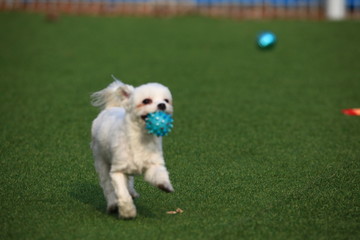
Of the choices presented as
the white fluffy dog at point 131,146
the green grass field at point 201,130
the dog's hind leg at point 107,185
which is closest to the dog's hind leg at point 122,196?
the white fluffy dog at point 131,146

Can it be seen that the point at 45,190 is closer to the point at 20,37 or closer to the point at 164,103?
the point at 164,103

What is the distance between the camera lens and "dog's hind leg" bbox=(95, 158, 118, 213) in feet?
18.2

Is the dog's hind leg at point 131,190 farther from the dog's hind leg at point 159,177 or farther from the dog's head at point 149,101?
the dog's head at point 149,101

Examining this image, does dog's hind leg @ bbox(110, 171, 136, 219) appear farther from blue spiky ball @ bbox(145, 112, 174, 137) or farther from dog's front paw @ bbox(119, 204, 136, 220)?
blue spiky ball @ bbox(145, 112, 174, 137)

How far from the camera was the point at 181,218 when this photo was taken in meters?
5.45

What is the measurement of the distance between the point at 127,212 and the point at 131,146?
0.50 metres

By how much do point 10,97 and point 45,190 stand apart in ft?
18.5

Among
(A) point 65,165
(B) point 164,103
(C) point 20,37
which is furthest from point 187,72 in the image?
(B) point 164,103

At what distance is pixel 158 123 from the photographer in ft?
16.5

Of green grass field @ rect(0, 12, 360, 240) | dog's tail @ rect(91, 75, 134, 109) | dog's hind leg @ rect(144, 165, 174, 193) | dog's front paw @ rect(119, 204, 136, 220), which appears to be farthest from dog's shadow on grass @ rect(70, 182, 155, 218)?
dog's tail @ rect(91, 75, 134, 109)

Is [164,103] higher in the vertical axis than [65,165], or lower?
higher

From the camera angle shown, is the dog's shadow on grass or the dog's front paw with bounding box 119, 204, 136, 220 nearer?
the dog's front paw with bounding box 119, 204, 136, 220

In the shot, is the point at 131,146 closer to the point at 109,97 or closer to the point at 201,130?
the point at 109,97

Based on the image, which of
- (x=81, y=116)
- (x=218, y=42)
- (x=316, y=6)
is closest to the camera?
(x=81, y=116)
